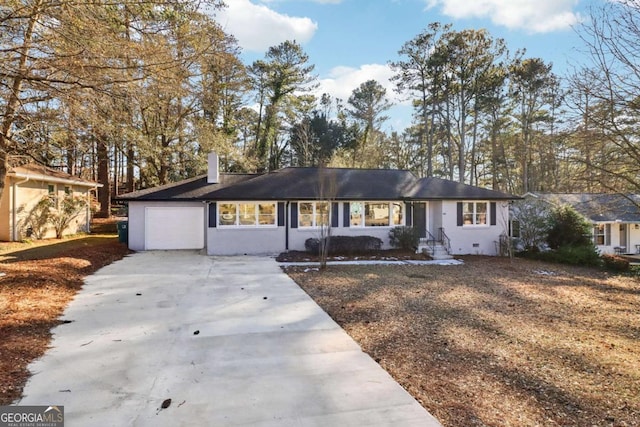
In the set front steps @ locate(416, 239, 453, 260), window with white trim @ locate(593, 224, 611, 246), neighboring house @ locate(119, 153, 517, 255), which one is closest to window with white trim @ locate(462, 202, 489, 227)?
neighboring house @ locate(119, 153, 517, 255)

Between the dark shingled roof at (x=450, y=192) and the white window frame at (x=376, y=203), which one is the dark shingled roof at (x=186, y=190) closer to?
the white window frame at (x=376, y=203)

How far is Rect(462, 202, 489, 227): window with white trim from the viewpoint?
14844 mm

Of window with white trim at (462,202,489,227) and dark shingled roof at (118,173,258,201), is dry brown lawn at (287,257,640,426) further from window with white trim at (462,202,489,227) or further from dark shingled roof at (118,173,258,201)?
dark shingled roof at (118,173,258,201)

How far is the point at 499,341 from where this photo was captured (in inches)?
196

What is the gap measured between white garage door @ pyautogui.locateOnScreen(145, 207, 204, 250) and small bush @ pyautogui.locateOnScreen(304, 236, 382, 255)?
16.8 feet

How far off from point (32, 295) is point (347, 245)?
9.84m

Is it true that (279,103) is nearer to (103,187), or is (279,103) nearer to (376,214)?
(103,187)

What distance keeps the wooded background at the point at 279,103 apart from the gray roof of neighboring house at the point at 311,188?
2928 mm

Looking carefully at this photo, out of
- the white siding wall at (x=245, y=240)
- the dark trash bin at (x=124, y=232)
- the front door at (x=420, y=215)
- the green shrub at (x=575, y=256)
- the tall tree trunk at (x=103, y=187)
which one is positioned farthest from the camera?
the tall tree trunk at (x=103, y=187)

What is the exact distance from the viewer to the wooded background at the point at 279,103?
5.48 metres

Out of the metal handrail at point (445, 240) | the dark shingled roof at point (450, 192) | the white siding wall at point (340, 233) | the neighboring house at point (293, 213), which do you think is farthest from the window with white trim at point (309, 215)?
the metal handrail at point (445, 240)

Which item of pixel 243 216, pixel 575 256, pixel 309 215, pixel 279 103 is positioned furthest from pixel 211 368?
pixel 279 103

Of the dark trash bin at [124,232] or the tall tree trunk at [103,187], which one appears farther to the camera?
the tall tree trunk at [103,187]

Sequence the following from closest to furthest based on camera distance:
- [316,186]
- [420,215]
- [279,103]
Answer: [316,186]
[420,215]
[279,103]
